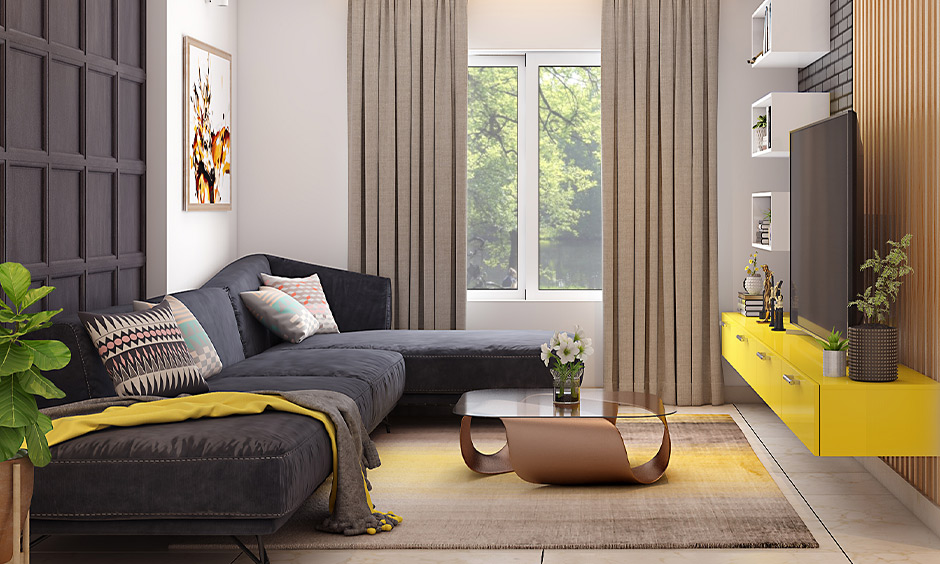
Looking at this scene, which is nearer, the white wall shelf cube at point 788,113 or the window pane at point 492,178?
the white wall shelf cube at point 788,113

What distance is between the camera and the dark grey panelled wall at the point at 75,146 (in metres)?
3.59

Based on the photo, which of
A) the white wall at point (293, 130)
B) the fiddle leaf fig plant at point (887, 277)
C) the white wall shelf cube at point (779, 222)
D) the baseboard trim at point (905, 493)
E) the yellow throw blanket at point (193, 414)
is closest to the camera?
the yellow throw blanket at point (193, 414)

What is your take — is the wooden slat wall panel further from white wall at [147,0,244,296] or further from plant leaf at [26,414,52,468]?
white wall at [147,0,244,296]

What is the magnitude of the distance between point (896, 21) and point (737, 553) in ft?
7.28

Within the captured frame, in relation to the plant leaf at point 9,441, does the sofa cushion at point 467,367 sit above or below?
below

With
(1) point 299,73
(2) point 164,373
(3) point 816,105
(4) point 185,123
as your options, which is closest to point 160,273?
(4) point 185,123

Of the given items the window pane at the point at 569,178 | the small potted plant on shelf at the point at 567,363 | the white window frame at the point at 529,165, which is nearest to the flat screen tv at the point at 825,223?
the small potted plant on shelf at the point at 567,363

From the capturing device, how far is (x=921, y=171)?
11.2 ft

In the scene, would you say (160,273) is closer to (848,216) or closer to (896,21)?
(848,216)

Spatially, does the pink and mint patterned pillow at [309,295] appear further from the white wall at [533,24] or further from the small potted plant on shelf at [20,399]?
the small potted plant on shelf at [20,399]

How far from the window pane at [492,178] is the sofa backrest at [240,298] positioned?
144 cm

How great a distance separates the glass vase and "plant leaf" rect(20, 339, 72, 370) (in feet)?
6.78

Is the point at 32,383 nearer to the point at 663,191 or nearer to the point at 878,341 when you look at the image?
the point at 878,341

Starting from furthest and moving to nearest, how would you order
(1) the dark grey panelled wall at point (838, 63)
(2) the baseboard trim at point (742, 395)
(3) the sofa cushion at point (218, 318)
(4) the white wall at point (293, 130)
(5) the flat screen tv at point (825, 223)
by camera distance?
(4) the white wall at point (293, 130) → (2) the baseboard trim at point (742, 395) → (1) the dark grey panelled wall at point (838, 63) → (3) the sofa cushion at point (218, 318) → (5) the flat screen tv at point (825, 223)
